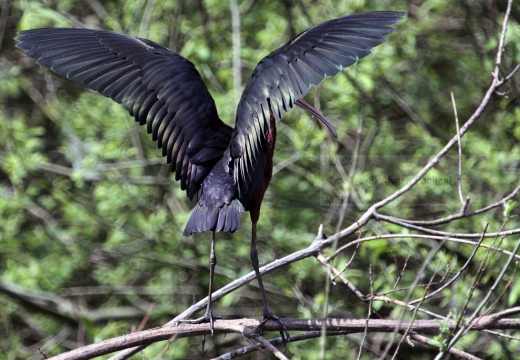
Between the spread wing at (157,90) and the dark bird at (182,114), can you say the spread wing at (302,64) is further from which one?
the spread wing at (157,90)

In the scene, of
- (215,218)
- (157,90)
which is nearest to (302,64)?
Answer: (215,218)

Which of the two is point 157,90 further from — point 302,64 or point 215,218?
point 302,64

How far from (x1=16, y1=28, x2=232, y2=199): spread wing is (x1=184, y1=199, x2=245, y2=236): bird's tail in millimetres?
351

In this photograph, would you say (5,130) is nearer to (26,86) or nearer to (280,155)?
(26,86)

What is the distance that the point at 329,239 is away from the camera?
3.53 metres

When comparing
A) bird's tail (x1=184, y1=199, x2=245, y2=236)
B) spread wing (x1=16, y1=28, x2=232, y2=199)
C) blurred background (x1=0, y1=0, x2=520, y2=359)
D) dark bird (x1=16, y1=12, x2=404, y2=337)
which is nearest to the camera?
bird's tail (x1=184, y1=199, x2=245, y2=236)

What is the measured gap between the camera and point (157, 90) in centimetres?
396

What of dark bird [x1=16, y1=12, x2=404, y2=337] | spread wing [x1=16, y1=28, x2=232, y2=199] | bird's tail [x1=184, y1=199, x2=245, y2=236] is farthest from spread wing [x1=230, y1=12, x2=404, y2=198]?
spread wing [x1=16, y1=28, x2=232, y2=199]

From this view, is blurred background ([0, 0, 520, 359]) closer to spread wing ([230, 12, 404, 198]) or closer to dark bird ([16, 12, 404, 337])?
dark bird ([16, 12, 404, 337])

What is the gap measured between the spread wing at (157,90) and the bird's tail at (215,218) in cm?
35

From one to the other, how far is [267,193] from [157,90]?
Answer: 261cm

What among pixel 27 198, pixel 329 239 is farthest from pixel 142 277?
pixel 329 239

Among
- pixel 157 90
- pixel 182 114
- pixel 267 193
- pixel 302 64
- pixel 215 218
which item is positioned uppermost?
pixel 302 64

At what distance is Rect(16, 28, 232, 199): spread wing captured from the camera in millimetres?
3938
